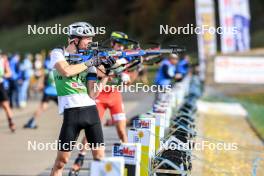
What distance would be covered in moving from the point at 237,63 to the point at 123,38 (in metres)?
21.5

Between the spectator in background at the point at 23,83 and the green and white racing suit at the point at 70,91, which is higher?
the spectator in background at the point at 23,83

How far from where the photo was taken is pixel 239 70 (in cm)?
3147

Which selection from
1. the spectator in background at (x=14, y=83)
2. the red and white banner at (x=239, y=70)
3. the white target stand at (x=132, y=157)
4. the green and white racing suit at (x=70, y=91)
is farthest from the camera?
the red and white banner at (x=239, y=70)

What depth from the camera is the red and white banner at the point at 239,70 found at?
3120cm

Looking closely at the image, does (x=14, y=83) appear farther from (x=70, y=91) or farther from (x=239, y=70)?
(x=70, y=91)

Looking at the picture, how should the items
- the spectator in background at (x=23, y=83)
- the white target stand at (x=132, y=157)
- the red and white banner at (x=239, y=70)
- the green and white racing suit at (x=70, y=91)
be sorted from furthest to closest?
1. the red and white banner at (x=239, y=70)
2. the spectator in background at (x=23, y=83)
3. the green and white racing suit at (x=70, y=91)
4. the white target stand at (x=132, y=157)

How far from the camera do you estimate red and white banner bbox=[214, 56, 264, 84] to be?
3120 centimetres

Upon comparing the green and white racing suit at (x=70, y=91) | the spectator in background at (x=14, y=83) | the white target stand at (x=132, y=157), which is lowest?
the white target stand at (x=132, y=157)

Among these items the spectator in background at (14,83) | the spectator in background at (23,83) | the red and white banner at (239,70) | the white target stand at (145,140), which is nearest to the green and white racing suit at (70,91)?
the white target stand at (145,140)

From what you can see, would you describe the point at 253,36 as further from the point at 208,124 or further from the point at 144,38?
the point at 208,124

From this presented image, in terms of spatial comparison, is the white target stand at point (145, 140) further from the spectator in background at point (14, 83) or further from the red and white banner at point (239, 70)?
the red and white banner at point (239, 70)

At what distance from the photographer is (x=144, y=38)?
74.4m

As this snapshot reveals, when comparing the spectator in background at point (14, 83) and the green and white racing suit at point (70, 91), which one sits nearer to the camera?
the green and white racing suit at point (70, 91)

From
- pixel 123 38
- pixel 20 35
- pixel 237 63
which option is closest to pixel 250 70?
pixel 237 63
